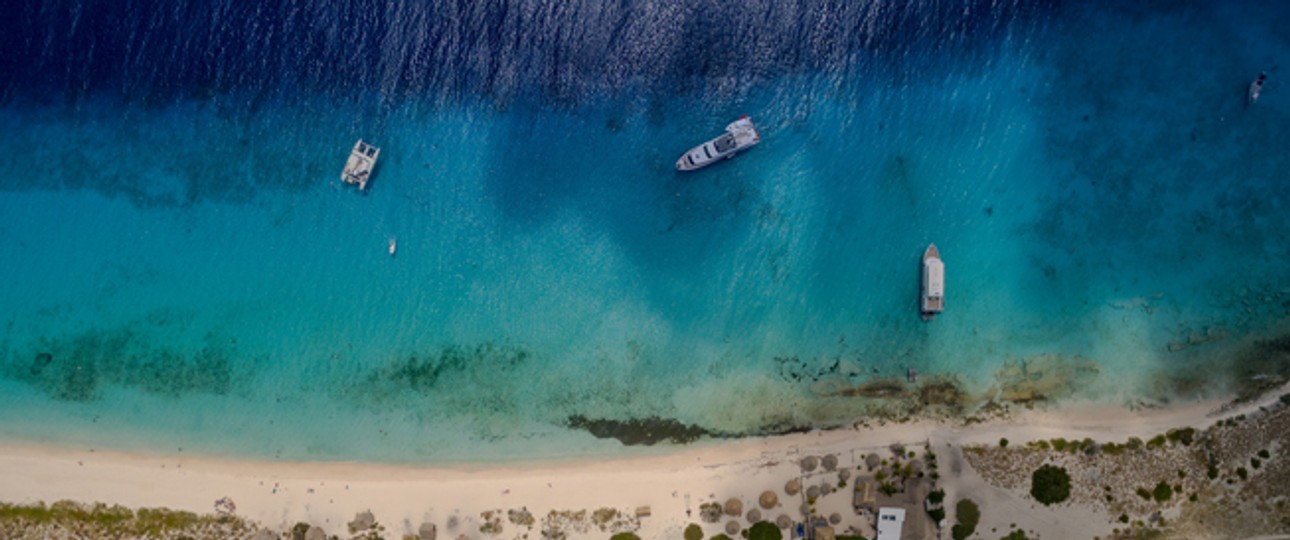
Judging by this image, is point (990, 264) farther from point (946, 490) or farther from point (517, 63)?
point (517, 63)

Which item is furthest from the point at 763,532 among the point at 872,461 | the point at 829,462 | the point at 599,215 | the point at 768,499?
the point at 599,215

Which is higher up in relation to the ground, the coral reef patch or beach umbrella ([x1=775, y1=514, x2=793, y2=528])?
the coral reef patch

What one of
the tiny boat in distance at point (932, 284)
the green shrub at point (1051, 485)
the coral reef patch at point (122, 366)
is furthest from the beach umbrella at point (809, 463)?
the coral reef patch at point (122, 366)

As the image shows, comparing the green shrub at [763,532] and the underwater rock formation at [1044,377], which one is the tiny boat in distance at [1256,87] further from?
the green shrub at [763,532]

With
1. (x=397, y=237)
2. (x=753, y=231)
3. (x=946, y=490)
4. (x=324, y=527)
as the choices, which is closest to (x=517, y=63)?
(x=397, y=237)

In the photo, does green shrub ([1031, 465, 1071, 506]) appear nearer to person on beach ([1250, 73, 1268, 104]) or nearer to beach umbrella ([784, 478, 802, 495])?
beach umbrella ([784, 478, 802, 495])

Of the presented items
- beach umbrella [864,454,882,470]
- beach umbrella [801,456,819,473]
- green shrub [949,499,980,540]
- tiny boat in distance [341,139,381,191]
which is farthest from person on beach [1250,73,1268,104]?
tiny boat in distance [341,139,381,191]
